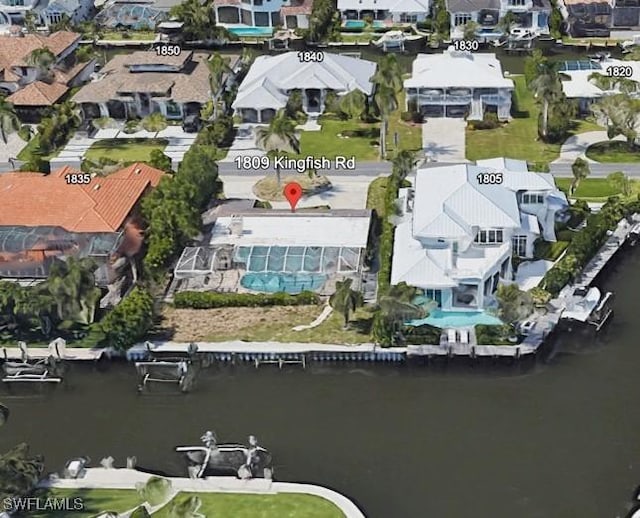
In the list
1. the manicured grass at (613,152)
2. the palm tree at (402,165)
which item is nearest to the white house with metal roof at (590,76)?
the manicured grass at (613,152)

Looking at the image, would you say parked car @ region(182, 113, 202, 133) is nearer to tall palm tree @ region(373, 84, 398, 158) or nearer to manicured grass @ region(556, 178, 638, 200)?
tall palm tree @ region(373, 84, 398, 158)

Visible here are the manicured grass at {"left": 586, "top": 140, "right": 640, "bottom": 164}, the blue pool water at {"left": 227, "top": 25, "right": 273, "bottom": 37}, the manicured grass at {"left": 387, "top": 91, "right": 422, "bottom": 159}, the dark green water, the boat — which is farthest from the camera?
the blue pool water at {"left": 227, "top": 25, "right": 273, "bottom": 37}

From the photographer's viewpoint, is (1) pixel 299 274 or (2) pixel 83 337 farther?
(1) pixel 299 274

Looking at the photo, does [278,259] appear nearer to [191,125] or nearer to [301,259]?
[301,259]

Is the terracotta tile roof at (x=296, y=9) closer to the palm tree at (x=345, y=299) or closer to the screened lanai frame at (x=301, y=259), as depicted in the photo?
the screened lanai frame at (x=301, y=259)

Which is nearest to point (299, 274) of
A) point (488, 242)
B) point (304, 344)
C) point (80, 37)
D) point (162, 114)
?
point (304, 344)

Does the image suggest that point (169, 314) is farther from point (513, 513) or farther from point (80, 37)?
point (80, 37)

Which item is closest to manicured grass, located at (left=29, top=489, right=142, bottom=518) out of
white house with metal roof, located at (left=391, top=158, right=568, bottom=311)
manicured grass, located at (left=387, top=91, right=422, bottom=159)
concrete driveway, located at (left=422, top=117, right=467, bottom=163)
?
white house with metal roof, located at (left=391, top=158, right=568, bottom=311)
